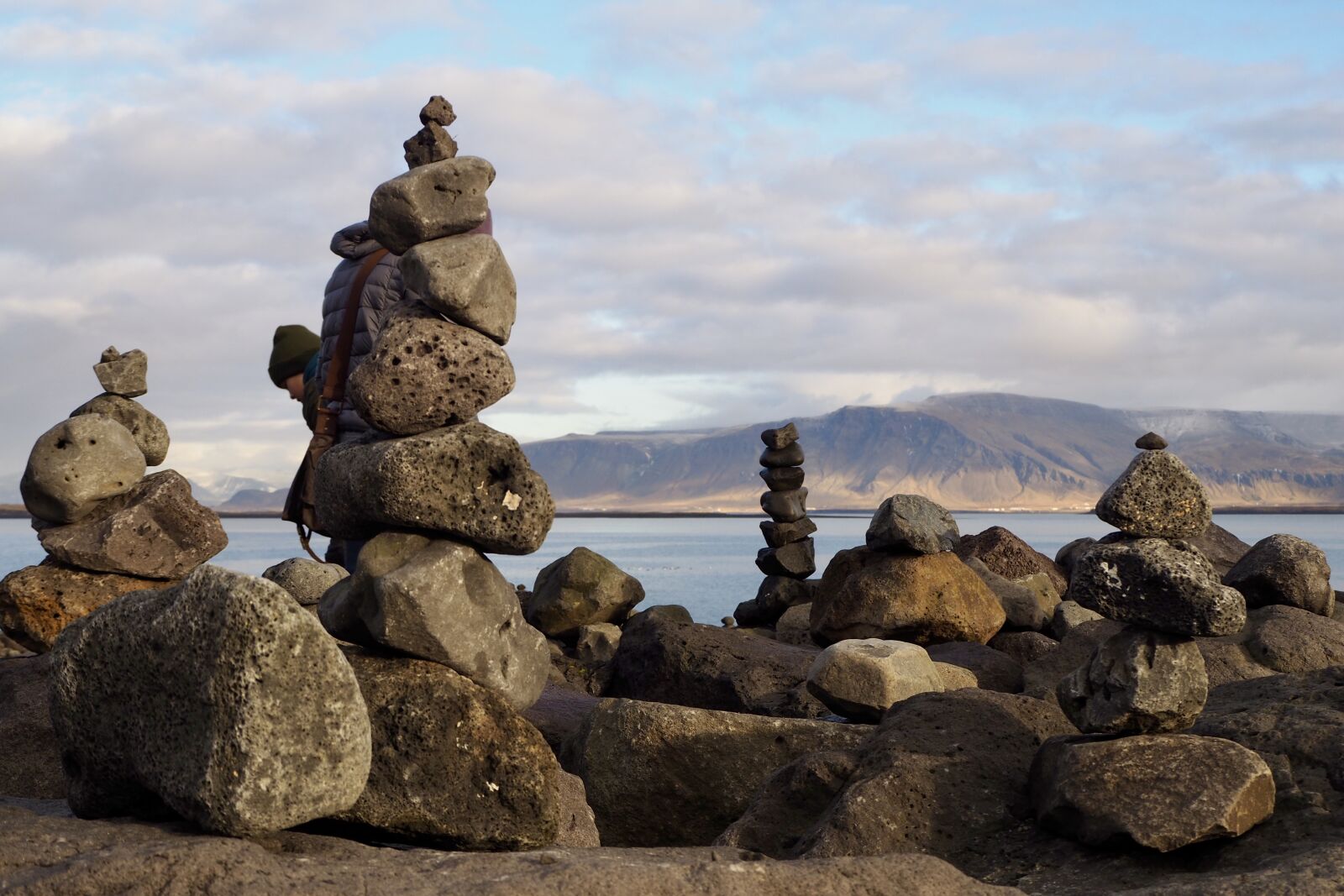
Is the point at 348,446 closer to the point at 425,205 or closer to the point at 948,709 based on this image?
the point at 425,205

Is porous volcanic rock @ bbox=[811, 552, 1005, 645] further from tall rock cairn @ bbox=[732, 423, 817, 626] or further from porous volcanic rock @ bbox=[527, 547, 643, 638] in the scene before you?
tall rock cairn @ bbox=[732, 423, 817, 626]

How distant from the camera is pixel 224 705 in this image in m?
5.04

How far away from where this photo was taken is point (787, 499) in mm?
17750

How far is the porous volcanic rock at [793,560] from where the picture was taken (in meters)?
17.6

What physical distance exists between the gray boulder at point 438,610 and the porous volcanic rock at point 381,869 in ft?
4.04

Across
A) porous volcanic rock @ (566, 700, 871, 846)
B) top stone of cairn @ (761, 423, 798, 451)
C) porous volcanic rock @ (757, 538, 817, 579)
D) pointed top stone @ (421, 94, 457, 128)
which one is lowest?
porous volcanic rock @ (566, 700, 871, 846)

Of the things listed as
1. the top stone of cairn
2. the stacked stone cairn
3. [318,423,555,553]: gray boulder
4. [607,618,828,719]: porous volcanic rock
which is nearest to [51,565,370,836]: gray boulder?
[318,423,555,553]: gray boulder

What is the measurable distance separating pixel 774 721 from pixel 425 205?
13.4ft

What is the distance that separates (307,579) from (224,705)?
5499 millimetres

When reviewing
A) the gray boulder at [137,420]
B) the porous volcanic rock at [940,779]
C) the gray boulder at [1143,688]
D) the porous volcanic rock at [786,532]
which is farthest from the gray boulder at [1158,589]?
the porous volcanic rock at [786,532]

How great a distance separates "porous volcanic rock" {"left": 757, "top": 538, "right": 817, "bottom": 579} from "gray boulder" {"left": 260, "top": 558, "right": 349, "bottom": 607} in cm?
809

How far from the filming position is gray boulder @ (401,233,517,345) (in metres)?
6.71

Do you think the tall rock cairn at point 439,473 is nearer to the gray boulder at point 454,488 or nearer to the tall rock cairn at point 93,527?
the gray boulder at point 454,488

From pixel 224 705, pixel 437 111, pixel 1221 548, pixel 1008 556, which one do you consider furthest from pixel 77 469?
pixel 1221 548
